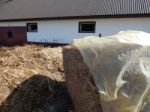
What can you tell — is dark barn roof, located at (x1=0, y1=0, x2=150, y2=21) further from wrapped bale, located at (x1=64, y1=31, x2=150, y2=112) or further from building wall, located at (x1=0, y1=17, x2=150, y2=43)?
wrapped bale, located at (x1=64, y1=31, x2=150, y2=112)

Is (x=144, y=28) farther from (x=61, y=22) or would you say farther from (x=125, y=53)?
(x=125, y=53)

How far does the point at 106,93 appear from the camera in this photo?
4.10 metres

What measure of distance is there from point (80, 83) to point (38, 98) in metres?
1.25

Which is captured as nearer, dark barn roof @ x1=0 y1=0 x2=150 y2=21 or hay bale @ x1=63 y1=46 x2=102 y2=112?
hay bale @ x1=63 y1=46 x2=102 y2=112

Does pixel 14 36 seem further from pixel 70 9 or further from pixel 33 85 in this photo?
pixel 33 85

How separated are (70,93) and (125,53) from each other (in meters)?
1.59

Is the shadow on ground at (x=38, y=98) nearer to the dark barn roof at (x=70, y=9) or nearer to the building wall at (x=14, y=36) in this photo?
the dark barn roof at (x=70, y=9)

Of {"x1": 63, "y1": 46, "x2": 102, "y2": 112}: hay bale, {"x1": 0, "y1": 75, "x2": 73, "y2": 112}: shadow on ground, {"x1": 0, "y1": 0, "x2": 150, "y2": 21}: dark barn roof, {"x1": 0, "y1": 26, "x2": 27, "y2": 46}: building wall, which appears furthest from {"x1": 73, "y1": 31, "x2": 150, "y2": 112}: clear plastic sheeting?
{"x1": 0, "y1": 26, "x2": 27, "y2": 46}: building wall

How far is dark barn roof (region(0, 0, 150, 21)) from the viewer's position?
13.4 metres

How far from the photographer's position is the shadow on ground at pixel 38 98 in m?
5.41

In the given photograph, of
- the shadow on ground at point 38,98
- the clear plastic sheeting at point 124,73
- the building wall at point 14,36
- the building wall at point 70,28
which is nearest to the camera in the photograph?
the clear plastic sheeting at point 124,73

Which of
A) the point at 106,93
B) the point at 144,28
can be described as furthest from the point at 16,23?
the point at 106,93

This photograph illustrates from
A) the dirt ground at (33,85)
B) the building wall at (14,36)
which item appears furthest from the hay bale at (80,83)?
the building wall at (14,36)

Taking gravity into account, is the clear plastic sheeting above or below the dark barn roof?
below
